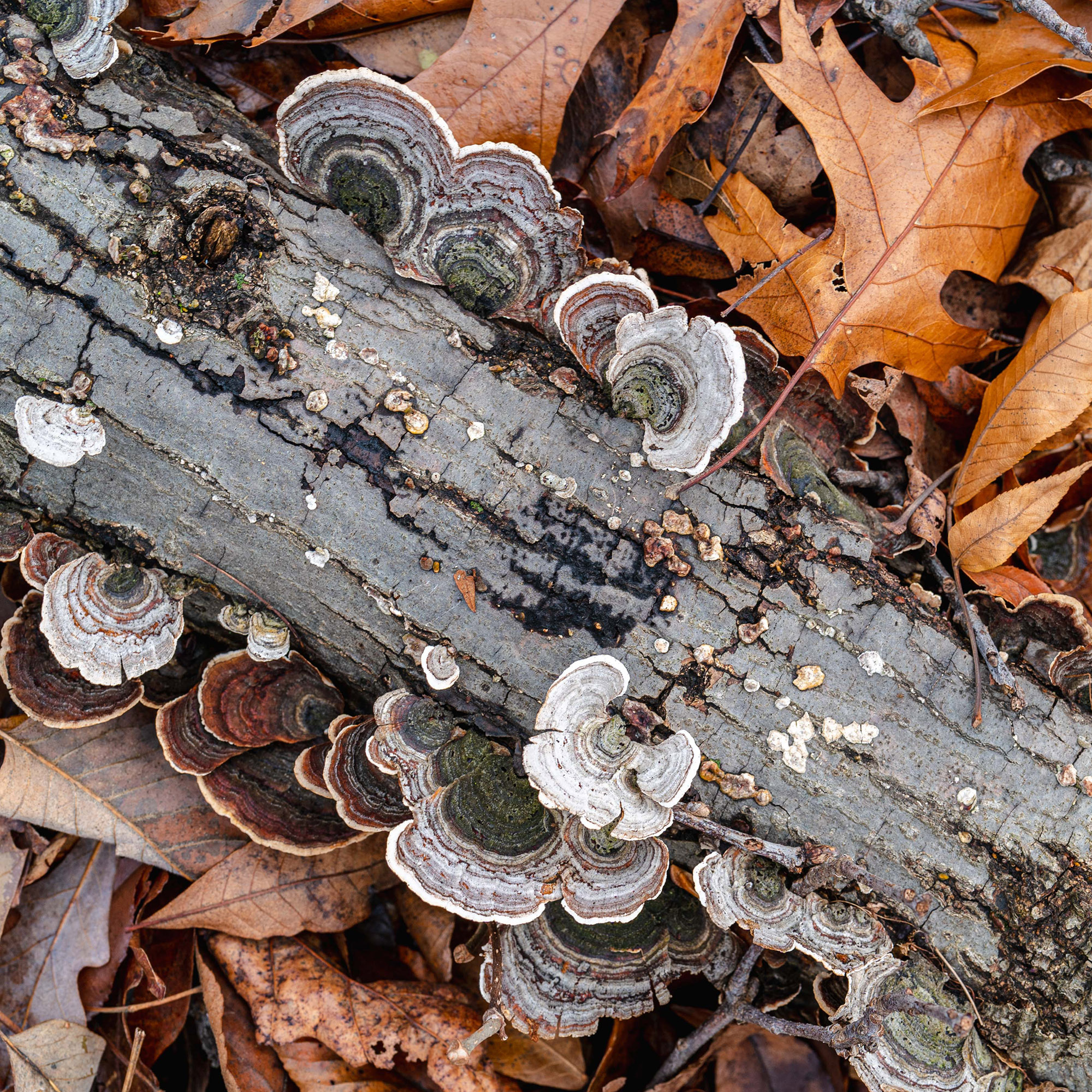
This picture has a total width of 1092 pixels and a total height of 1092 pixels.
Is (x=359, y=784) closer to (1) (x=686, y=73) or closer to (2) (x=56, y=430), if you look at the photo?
(2) (x=56, y=430)

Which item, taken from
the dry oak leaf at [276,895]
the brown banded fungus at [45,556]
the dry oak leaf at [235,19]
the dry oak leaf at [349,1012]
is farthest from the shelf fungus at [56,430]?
the dry oak leaf at [349,1012]

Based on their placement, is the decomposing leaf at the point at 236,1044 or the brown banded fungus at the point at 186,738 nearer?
the brown banded fungus at the point at 186,738

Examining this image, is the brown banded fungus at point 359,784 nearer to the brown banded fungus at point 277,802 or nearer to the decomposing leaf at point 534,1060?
the brown banded fungus at point 277,802

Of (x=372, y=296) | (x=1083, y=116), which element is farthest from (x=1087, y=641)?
(x=372, y=296)

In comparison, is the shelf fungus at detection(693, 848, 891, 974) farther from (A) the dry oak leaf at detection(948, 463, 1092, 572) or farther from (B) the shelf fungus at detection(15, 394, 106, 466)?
(B) the shelf fungus at detection(15, 394, 106, 466)

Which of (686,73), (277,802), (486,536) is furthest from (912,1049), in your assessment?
(686,73)
